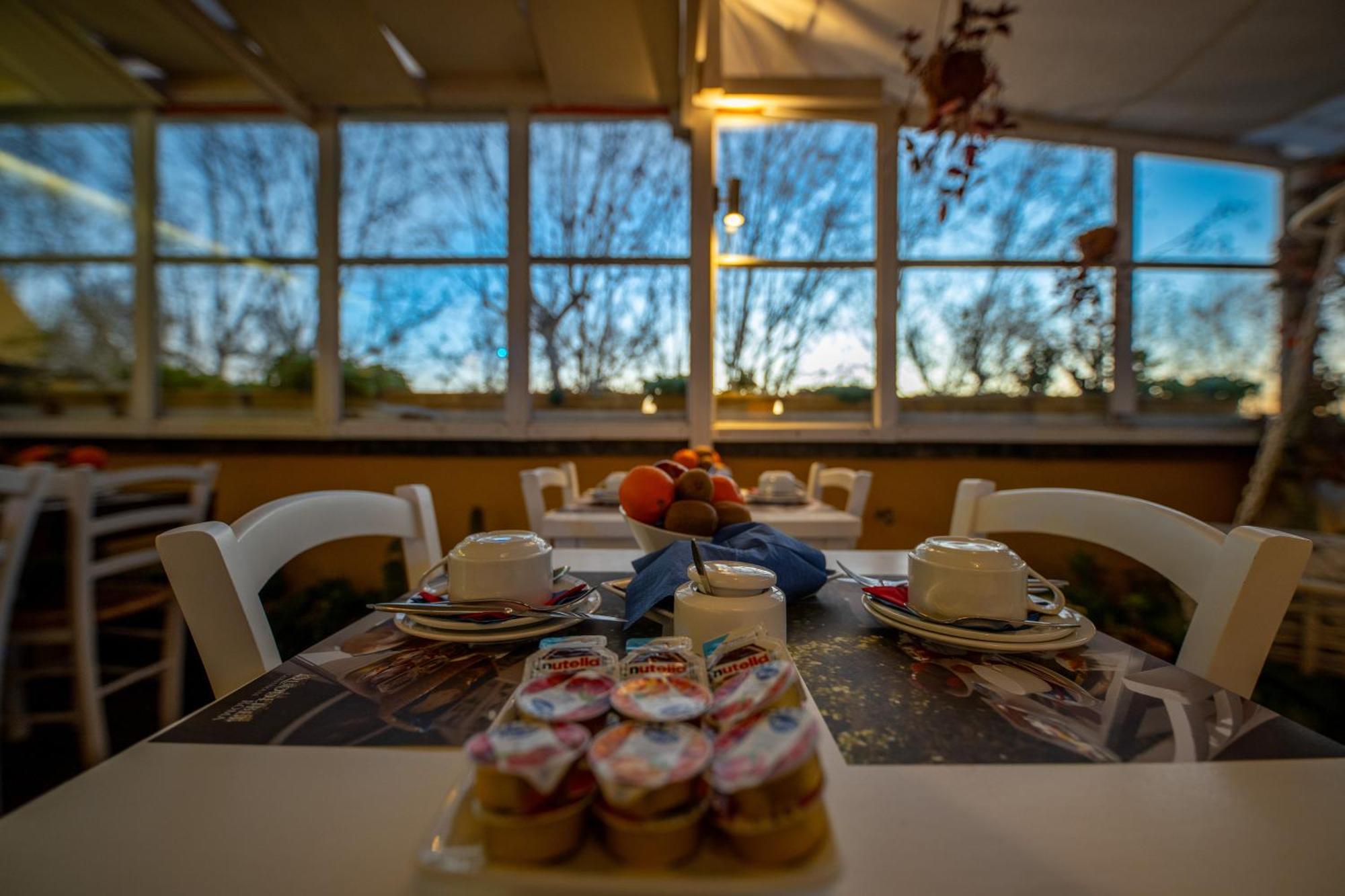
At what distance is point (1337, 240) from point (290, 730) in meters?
3.21

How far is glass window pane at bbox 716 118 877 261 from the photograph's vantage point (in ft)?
8.92

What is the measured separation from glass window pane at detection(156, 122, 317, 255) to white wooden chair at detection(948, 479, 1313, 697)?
11.0 feet

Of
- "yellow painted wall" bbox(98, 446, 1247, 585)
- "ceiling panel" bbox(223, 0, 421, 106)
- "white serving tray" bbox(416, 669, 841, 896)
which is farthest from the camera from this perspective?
"yellow painted wall" bbox(98, 446, 1247, 585)

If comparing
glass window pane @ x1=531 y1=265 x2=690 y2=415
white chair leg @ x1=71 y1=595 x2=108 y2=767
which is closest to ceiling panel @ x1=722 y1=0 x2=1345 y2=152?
glass window pane @ x1=531 y1=265 x2=690 y2=415

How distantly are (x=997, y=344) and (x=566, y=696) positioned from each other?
296 centimetres

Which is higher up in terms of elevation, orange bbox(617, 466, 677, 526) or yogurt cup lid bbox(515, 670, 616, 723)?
orange bbox(617, 466, 677, 526)

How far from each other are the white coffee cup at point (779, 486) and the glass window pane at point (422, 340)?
151 cm

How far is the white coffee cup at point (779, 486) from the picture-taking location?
5.66 feet

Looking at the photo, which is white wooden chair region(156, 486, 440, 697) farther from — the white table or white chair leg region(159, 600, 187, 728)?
white chair leg region(159, 600, 187, 728)

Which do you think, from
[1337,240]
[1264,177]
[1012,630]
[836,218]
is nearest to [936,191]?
[836,218]

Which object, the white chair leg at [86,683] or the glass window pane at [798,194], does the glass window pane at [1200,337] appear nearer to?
the glass window pane at [798,194]

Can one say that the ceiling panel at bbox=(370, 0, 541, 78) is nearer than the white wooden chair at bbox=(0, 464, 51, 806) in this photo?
No

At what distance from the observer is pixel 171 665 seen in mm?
1679

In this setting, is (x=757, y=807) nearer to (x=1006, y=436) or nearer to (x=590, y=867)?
(x=590, y=867)
